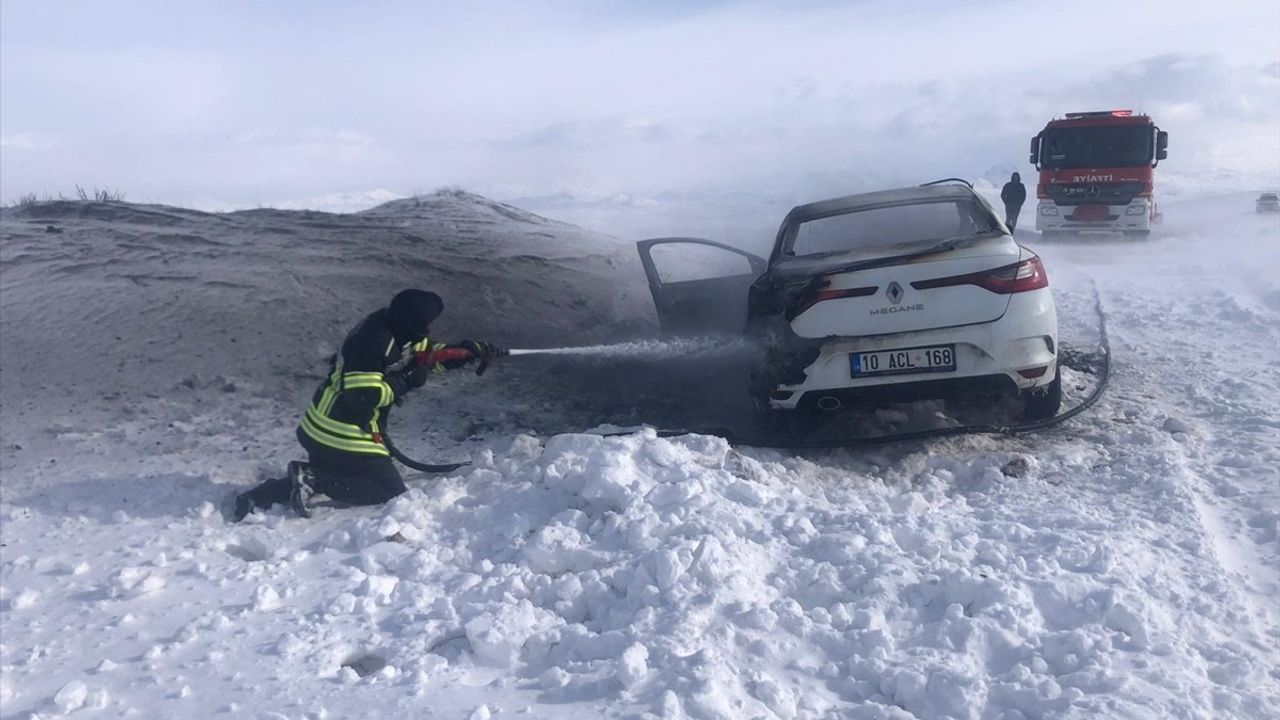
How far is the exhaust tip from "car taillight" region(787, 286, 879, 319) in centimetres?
52

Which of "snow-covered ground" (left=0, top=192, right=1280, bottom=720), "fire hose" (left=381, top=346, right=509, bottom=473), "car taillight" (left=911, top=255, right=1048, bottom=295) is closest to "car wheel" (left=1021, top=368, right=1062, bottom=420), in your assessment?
"snow-covered ground" (left=0, top=192, right=1280, bottom=720)

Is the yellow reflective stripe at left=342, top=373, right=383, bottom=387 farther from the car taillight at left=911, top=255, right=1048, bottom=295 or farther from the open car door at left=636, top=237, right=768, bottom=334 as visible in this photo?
the open car door at left=636, top=237, right=768, bottom=334

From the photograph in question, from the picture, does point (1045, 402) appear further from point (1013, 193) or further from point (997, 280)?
point (1013, 193)

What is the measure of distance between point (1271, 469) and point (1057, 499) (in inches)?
53.6

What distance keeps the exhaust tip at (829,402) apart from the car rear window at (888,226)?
1247 millimetres

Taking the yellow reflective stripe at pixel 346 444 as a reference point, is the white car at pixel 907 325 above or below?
above

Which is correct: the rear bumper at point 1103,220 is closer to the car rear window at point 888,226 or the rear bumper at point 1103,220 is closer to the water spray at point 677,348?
the car rear window at point 888,226

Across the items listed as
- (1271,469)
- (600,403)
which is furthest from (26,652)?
(1271,469)

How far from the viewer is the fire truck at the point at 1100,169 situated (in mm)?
18000

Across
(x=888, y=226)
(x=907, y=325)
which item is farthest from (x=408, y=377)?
(x=888, y=226)

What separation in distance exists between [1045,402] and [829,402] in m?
1.46

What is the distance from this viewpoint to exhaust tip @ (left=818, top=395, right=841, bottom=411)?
5.68 m

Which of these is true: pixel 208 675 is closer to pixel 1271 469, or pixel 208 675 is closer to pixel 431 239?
pixel 1271 469

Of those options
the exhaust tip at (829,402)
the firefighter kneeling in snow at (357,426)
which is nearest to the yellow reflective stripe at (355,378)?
the firefighter kneeling in snow at (357,426)
